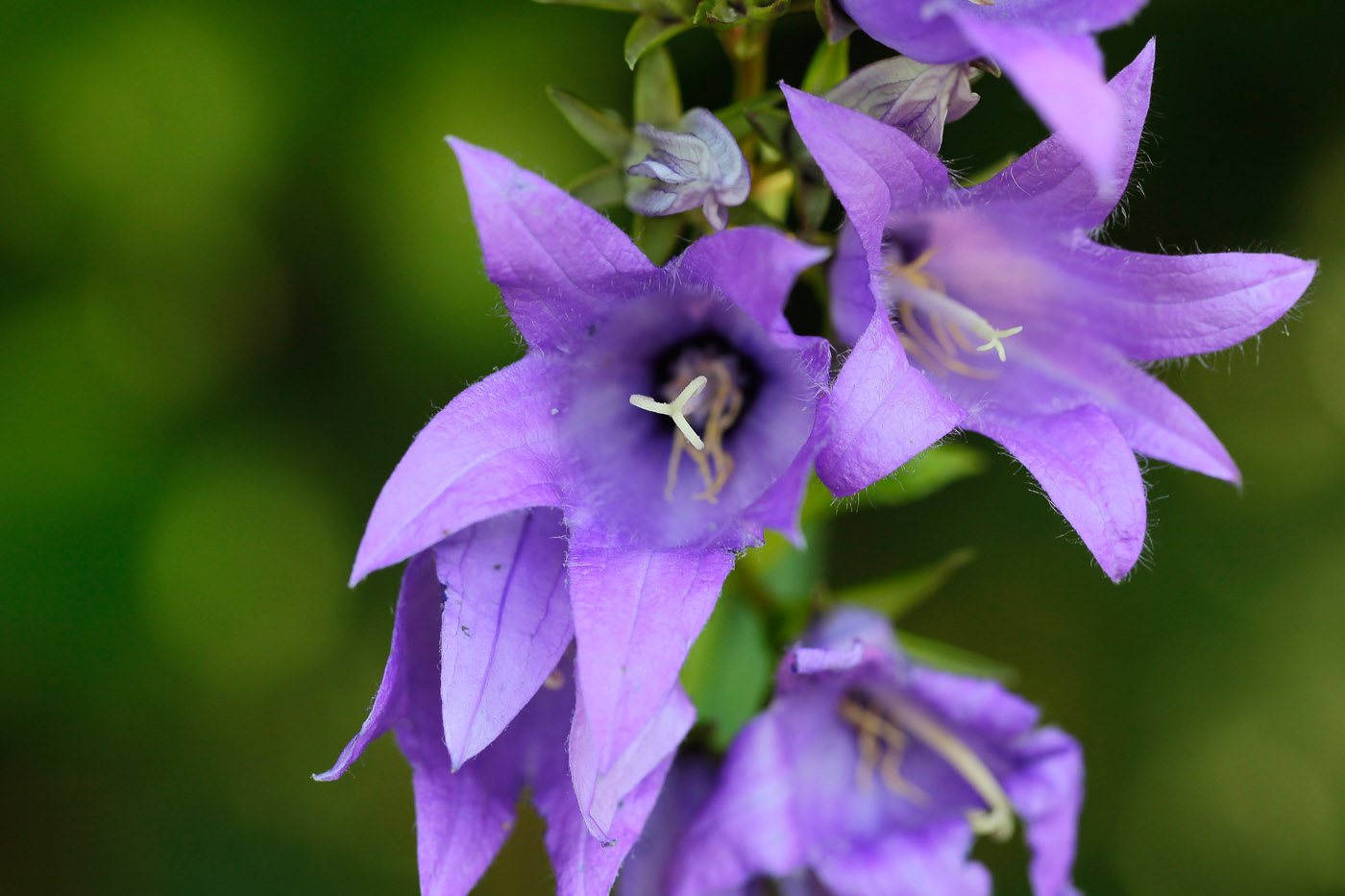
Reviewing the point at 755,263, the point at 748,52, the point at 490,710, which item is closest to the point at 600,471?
the point at 490,710

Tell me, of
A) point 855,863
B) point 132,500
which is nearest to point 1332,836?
point 855,863

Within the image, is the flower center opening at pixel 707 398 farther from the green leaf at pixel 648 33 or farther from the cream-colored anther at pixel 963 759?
the cream-colored anther at pixel 963 759

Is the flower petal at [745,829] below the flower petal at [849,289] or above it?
below

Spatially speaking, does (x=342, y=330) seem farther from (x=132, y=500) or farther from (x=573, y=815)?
(x=573, y=815)

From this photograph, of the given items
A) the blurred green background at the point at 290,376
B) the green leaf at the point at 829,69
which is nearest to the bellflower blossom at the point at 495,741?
the green leaf at the point at 829,69

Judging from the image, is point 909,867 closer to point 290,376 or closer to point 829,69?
point 829,69
